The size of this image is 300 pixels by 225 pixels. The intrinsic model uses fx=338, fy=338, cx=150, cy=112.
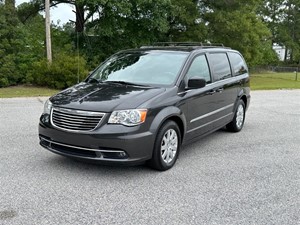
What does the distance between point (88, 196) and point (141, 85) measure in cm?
182

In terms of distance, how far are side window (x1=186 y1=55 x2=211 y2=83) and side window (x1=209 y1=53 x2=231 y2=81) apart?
225mm

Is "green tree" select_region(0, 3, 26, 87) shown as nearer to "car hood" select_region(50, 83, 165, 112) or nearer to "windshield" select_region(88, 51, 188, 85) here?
"windshield" select_region(88, 51, 188, 85)

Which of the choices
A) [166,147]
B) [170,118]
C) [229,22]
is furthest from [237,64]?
[229,22]

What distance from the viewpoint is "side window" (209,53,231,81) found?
5934 mm

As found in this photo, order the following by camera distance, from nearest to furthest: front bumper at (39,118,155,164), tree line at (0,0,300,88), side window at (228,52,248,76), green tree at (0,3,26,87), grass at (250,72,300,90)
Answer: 1. front bumper at (39,118,155,164)
2. side window at (228,52,248,76)
3. green tree at (0,3,26,87)
4. tree line at (0,0,300,88)
5. grass at (250,72,300,90)

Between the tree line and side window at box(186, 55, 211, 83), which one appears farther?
the tree line

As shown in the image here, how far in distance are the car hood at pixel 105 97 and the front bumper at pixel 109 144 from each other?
11.8 inches

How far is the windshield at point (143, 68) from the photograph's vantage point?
5.07 m

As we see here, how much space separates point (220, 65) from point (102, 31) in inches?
609

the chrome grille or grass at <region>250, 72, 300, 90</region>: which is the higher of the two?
the chrome grille

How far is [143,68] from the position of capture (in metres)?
5.32

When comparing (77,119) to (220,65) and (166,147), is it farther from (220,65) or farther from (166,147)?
(220,65)

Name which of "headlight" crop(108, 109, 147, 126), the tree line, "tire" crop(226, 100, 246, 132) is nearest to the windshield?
"headlight" crop(108, 109, 147, 126)

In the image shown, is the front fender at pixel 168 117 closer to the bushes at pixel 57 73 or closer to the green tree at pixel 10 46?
the bushes at pixel 57 73
